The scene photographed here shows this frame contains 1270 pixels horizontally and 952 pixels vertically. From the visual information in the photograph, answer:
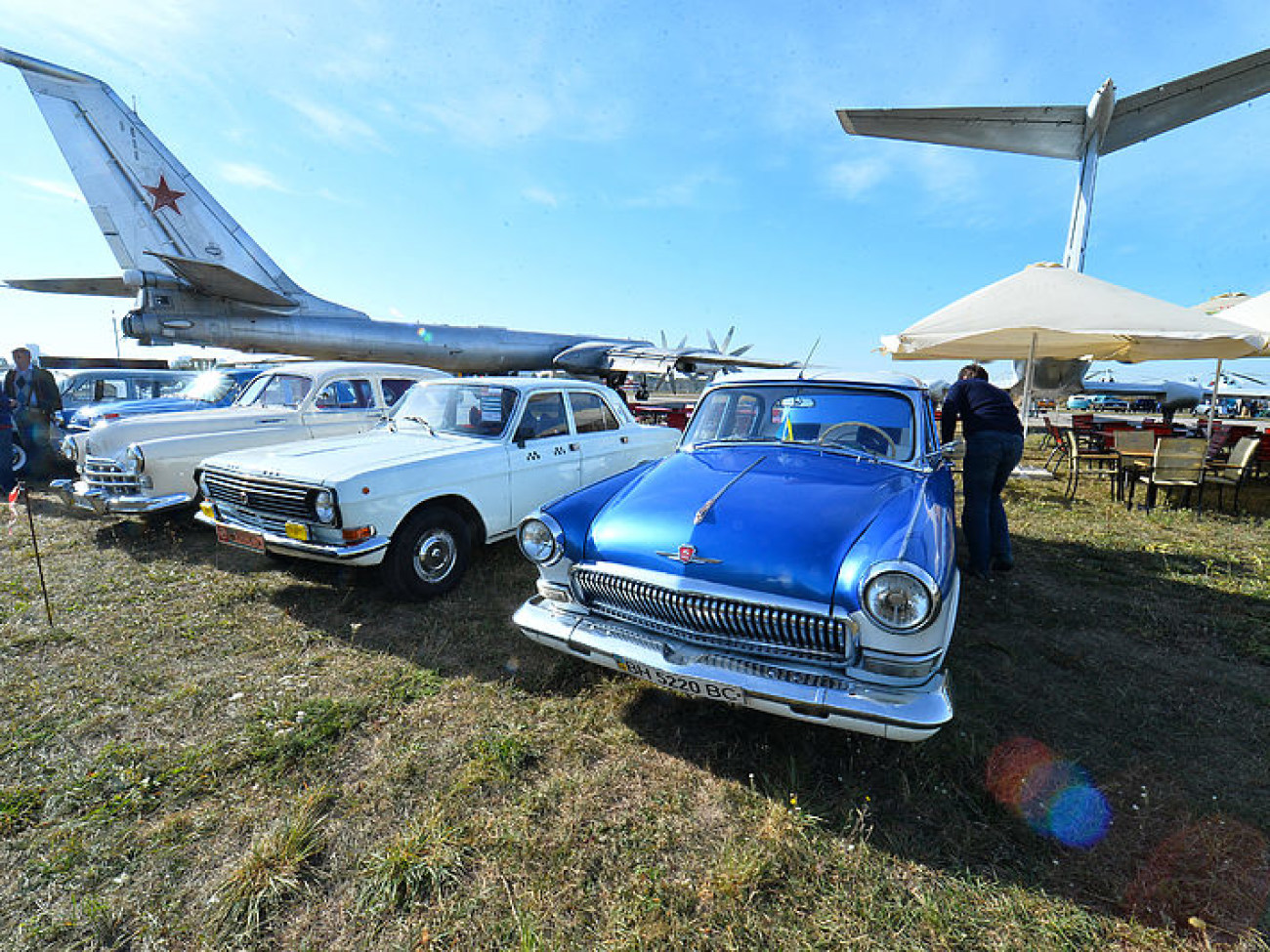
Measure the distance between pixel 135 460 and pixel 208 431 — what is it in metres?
0.87

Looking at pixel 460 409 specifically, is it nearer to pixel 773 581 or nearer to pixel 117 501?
pixel 117 501

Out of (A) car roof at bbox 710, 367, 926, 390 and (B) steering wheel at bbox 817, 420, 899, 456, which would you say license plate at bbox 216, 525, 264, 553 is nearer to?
(A) car roof at bbox 710, 367, 926, 390

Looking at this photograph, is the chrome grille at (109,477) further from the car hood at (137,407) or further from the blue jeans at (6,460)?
the blue jeans at (6,460)

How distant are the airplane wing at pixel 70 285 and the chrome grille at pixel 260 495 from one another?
20761mm

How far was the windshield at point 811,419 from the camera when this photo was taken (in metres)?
3.72

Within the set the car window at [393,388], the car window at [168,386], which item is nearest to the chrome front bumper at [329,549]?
the car window at [393,388]

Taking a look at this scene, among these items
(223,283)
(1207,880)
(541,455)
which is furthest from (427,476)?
(223,283)

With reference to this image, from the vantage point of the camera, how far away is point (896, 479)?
331 cm

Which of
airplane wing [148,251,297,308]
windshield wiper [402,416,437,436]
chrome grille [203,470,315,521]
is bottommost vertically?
chrome grille [203,470,315,521]

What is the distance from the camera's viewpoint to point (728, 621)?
8.19 feet

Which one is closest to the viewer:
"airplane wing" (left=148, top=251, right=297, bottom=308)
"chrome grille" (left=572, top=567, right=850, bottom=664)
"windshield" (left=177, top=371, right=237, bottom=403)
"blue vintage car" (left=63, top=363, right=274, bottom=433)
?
"chrome grille" (left=572, top=567, right=850, bottom=664)

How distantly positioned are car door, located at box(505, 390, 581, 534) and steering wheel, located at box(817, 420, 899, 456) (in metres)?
2.52

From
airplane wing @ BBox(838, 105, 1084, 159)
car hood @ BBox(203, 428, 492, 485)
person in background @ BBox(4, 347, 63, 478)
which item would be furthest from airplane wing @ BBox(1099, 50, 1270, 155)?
person in background @ BBox(4, 347, 63, 478)

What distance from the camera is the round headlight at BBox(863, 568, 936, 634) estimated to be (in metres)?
2.23
